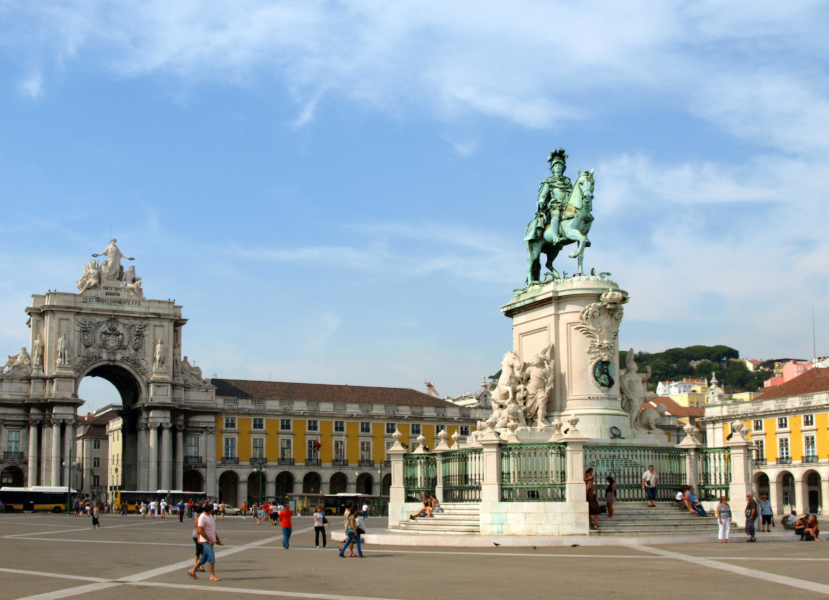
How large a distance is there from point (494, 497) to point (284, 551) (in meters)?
4.93

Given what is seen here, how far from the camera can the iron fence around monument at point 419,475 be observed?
25.8m

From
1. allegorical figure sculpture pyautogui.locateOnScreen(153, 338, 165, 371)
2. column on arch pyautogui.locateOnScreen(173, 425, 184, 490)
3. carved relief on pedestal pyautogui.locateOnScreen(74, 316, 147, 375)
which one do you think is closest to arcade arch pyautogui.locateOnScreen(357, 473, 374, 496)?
column on arch pyautogui.locateOnScreen(173, 425, 184, 490)

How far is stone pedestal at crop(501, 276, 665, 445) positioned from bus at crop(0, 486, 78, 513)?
51.6 meters

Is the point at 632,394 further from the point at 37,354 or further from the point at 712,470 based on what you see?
the point at 37,354

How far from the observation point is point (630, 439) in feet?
75.2

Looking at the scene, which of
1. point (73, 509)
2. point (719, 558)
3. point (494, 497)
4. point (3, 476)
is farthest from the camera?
point (3, 476)

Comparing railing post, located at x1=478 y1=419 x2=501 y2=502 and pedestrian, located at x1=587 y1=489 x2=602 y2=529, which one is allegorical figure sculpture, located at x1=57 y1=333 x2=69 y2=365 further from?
pedestrian, located at x1=587 y1=489 x2=602 y2=529

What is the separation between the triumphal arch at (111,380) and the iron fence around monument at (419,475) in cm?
5296

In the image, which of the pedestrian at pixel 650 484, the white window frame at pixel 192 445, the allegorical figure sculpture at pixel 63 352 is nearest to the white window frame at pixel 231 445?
the white window frame at pixel 192 445

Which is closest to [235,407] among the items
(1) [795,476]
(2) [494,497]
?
(1) [795,476]

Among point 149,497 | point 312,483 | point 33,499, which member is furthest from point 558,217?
point 312,483

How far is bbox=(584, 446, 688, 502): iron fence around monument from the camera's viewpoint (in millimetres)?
21578

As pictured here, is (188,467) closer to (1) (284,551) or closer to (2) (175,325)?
(2) (175,325)

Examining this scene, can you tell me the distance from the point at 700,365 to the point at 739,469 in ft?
490
